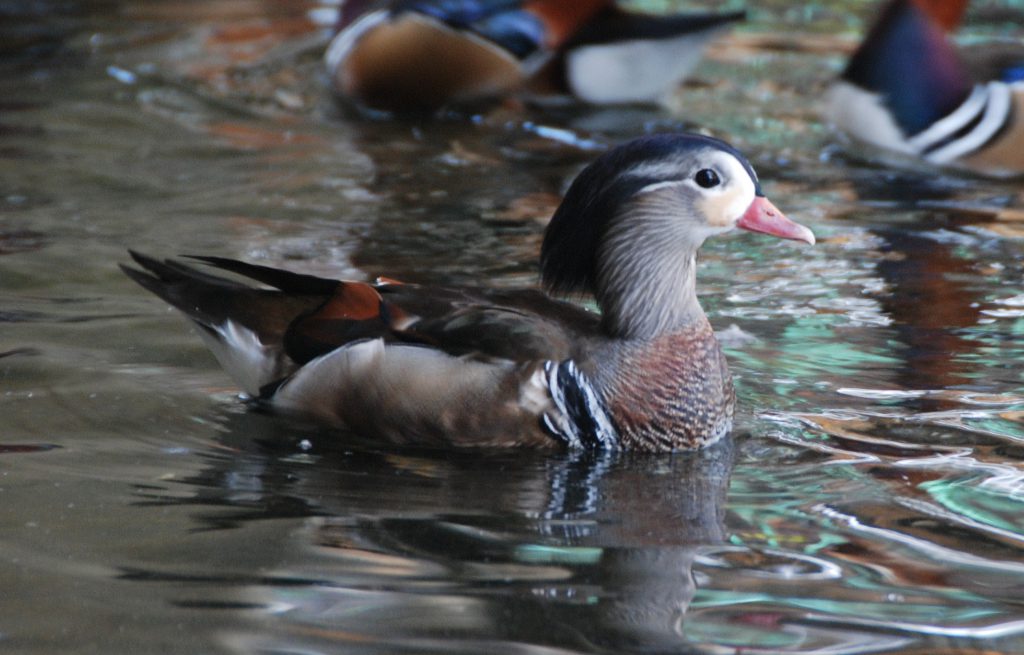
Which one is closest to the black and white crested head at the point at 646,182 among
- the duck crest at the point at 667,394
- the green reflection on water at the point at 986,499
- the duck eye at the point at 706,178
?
the duck eye at the point at 706,178

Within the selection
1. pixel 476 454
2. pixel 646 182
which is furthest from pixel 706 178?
pixel 476 454

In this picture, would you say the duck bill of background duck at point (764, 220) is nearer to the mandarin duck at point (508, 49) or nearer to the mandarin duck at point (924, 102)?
the mandarin duck at point (924, 102)

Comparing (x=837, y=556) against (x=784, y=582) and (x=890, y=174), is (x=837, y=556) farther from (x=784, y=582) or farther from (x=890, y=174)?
(x=890, y=174)

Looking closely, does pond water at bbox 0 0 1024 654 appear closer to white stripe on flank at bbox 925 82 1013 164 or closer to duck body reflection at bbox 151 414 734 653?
duck body reflection at bbox 151 414 734 653

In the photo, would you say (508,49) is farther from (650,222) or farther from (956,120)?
(650,222)

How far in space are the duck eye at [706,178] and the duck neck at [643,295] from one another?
Answer: 7.2 inches

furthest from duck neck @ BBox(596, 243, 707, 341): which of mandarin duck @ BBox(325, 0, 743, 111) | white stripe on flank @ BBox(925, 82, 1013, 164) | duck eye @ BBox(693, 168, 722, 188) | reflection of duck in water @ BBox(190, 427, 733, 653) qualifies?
mandarin duck @ BBox(325, 0, 743, 111)

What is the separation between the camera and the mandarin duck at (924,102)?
696cm

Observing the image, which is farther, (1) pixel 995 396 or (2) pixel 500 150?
(2) pixel 500 150

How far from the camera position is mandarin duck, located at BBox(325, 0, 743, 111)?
7.68 m

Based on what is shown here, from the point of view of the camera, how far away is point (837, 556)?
3.41 meters

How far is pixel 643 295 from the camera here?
13.6 ft

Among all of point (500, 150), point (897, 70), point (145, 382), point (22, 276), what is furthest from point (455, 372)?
point (897, 70)

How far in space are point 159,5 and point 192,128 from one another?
2.95 metres
